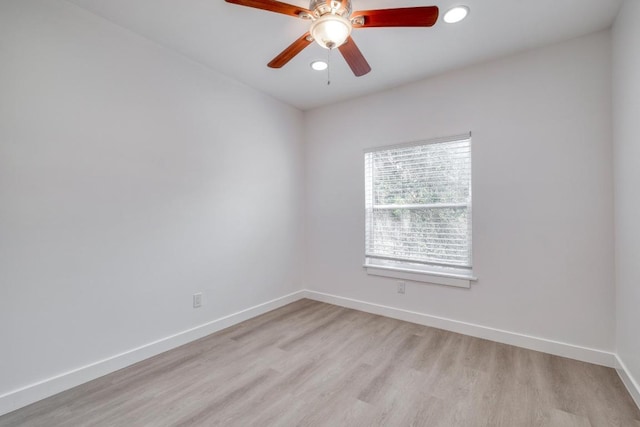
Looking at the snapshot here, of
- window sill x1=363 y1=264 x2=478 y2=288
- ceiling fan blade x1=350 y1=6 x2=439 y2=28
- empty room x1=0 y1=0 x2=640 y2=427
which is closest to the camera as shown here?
ceiling fan blade x1=350 y1=6 x2=439 y2=28

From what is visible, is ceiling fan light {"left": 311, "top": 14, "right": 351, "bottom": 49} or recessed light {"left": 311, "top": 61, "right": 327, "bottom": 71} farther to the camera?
recessed light {"left": 311, "top": 61, "right": 327, "bottom": 71}

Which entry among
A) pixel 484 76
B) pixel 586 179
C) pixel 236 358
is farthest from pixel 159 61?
pixel 586 179

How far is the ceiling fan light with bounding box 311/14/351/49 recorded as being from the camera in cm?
155

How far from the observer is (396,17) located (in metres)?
1.57

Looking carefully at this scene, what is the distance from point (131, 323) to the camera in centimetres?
227

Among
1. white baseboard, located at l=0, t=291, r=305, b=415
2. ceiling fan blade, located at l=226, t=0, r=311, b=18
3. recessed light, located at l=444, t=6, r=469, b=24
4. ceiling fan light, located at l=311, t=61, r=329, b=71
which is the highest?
recessed light, located at l=444, t=6, r=469, b=24

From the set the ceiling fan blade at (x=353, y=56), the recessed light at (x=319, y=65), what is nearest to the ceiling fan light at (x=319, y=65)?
the recessed light at (x=319, y=65)

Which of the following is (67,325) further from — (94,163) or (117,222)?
(94,163)

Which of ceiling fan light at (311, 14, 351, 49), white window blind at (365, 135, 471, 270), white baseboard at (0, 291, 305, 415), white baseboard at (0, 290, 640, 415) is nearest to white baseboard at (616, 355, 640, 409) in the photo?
white baseboard at (0, 290, 640, 415)

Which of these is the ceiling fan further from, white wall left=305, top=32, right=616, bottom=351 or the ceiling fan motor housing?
white wall left=305, top=32, right=616, bottom=351

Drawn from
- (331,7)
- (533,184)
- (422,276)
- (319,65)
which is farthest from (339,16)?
(422,276)

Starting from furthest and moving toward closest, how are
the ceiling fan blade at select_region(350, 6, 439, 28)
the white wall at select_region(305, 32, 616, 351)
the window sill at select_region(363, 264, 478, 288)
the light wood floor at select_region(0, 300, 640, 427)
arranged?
the window sill at select_region(363, 264, 478, 288)
the white wall at select_region(305, 32, 616, 351)
the light wood floor at select_region(0, 300, 640, 427)
the ceiling fan blade at select_region(350, 6, 439, 28)

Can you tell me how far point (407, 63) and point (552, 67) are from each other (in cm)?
119

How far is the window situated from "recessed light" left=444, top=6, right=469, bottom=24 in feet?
3.45
